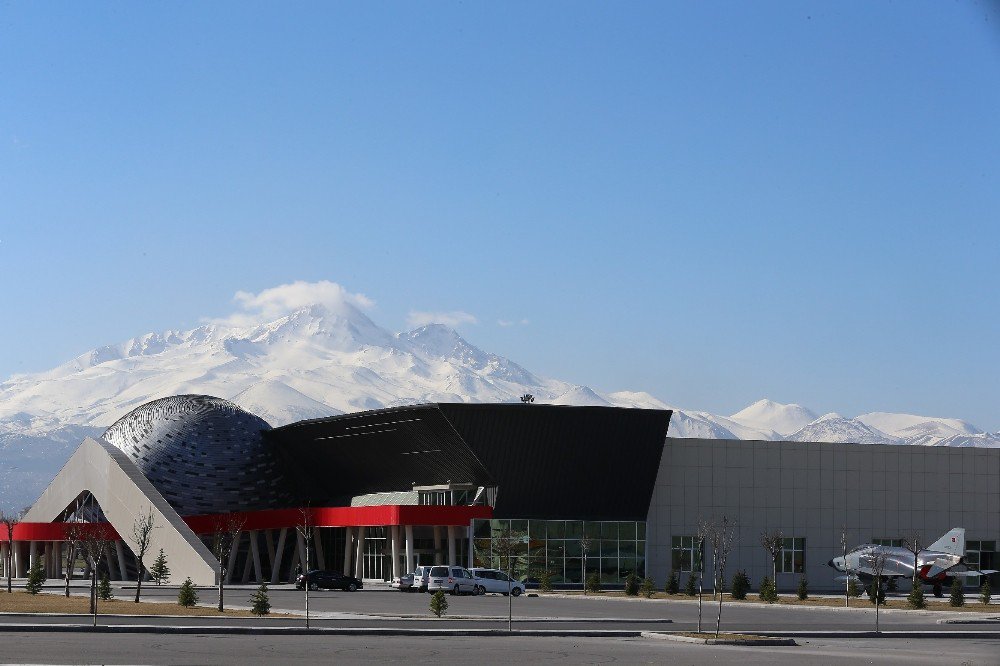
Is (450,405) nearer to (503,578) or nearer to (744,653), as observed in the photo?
(503,578)

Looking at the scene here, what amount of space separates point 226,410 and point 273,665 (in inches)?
3520

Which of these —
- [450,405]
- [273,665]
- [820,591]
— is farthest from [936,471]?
[273,665]

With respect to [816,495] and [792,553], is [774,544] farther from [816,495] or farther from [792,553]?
[816,495]

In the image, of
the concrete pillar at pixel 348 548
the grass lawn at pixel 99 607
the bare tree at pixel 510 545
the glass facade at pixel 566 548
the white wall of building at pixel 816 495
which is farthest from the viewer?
the concrete pillar at pixel 348 548

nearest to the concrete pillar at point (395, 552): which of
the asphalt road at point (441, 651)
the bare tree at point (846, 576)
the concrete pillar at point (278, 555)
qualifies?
the concrete pillar at point (278, 555)

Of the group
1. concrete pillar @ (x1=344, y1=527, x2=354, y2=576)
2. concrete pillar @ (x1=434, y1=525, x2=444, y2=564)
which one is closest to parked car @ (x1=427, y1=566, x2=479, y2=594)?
concrete pillar @ (x1=434, y1=525, x2=444, y2=564)

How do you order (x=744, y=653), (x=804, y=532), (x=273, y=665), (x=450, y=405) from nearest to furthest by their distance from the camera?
(x=273, y=665)
(x=744, y=653)
(x=450, y=405)
(x=804, y=532)

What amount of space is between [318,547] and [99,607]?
46.2 meters

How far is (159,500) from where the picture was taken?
102 meters

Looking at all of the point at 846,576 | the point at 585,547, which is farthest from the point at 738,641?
the point at 585,547

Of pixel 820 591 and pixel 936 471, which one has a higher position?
pixel 936 471

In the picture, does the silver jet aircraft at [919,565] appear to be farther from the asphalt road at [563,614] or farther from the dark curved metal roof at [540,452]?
the dark curved metal roof at [540,452]

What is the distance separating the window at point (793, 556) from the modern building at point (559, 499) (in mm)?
120

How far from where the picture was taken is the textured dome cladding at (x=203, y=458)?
114 meters
